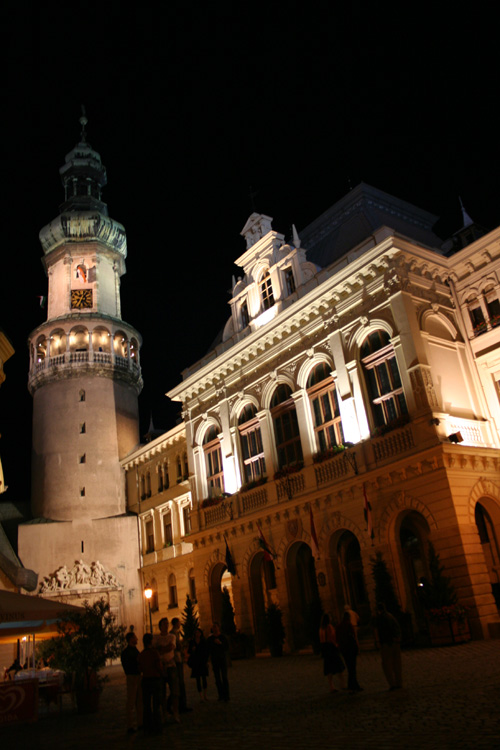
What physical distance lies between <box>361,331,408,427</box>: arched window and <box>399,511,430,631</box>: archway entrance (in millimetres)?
3737

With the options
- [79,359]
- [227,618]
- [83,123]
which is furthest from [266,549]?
[83,123]

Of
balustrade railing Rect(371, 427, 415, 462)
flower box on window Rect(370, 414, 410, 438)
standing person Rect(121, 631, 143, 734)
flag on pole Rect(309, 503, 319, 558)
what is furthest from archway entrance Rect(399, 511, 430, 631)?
standing person Rect(121, 631, 143, 734)

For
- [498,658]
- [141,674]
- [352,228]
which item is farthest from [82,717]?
[352,228]

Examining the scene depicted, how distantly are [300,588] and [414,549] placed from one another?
5.55 m

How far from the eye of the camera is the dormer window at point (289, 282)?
2934 cm

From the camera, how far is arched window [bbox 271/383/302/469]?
90.2ft

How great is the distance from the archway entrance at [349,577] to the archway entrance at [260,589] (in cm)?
356

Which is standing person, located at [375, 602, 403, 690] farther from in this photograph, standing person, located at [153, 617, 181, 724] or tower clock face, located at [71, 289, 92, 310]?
tower clock face, located at [71, 289, 92, 310]

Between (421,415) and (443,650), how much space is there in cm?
738

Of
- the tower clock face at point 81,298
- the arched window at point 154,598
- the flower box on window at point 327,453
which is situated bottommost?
the arched window at point 154,598

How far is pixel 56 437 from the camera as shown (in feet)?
143

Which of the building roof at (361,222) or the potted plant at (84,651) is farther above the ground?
the building roof at (361,222)

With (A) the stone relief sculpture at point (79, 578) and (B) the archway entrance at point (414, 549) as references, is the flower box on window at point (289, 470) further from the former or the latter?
(A) the stone relief sculpture at point (79, 578)

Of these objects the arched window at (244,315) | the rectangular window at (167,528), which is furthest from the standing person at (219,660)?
the rectangular window at (167,528)
